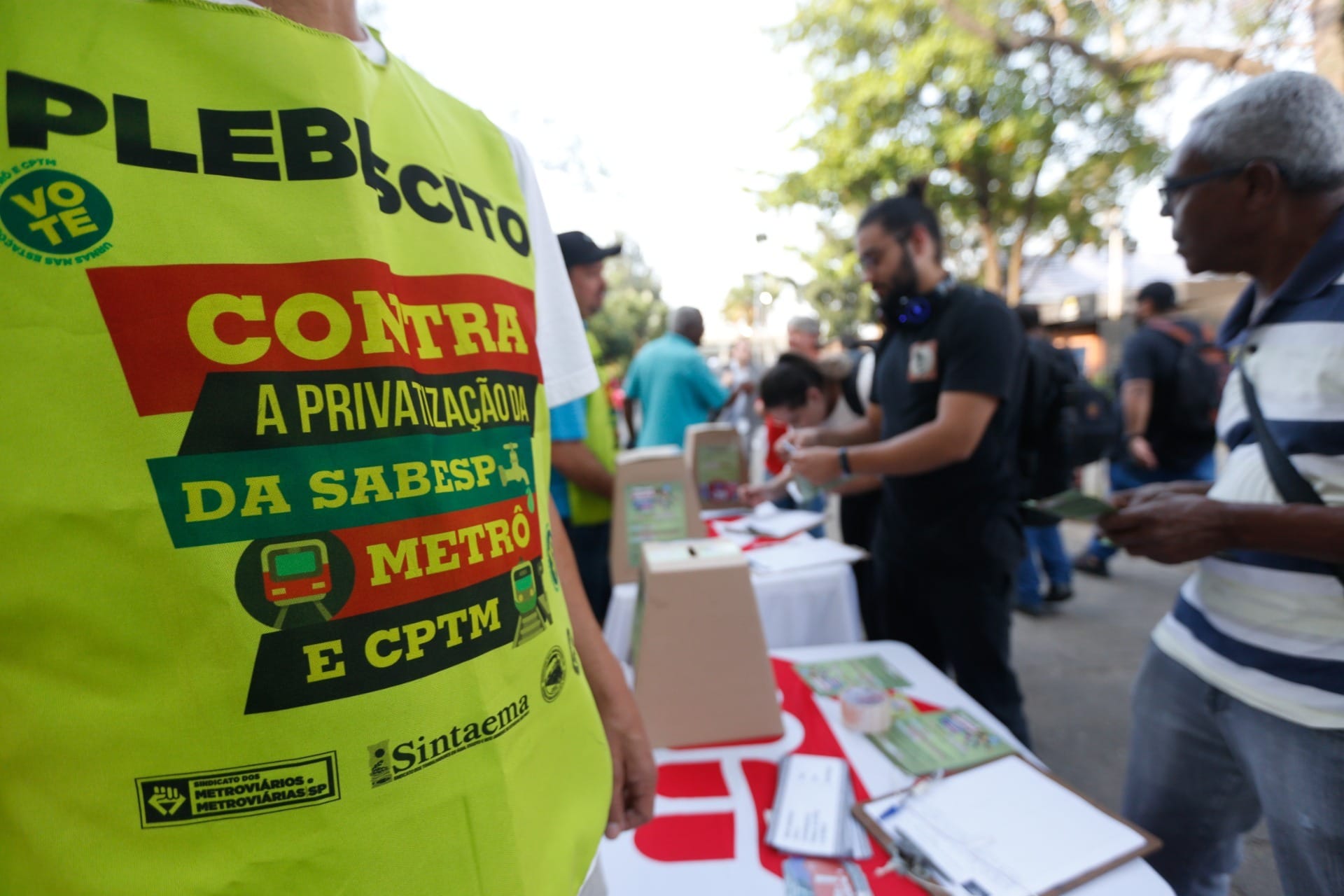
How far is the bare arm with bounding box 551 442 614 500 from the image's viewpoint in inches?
88.2

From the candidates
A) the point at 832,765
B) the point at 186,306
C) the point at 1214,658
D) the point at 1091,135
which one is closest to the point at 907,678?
the point at 832,765

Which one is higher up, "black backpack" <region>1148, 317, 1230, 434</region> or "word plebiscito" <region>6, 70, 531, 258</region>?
"word plebiscito" <region>6, 70, 531, 258</region>

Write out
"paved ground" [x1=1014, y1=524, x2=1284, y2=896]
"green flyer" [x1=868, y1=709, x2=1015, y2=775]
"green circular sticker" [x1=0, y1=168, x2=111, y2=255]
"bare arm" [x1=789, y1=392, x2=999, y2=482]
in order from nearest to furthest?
"green circular sticker" [x1=0, y1=168, x2=111, y2=255]
"green flyer" [x1=868, y1=709, x2=1015, y2=775]
"bare arm" [x1=789, y1=392, x2=999, y2=482]
"paved ground" [x1=1014, y1=524, x2=1284, y2=896]

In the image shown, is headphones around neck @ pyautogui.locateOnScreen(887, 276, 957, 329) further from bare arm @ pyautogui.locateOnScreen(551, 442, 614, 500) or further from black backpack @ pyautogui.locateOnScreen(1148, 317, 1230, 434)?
black backpack @ pyautogui.locateOnScreen(1148, 317, 1230, 434)

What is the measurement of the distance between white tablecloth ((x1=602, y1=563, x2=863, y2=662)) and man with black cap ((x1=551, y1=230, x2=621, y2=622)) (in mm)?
479

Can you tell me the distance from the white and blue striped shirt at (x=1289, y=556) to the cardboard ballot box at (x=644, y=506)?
1.39m

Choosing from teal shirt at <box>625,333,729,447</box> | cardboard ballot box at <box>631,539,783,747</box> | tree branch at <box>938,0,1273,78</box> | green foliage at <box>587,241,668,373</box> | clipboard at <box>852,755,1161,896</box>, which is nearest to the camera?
clipboard at <box>852,755,1161,896</box>

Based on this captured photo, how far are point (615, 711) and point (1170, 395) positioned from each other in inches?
160

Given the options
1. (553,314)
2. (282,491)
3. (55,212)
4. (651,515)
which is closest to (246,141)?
(55,212)

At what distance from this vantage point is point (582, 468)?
2293 mm

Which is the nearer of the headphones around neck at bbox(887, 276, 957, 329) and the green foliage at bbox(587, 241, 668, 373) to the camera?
the headphones around neck at bbox(887, 276, 957, 329)

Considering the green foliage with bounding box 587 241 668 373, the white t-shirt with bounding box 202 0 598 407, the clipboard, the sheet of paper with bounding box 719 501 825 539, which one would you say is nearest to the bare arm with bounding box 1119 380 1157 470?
the sheet of paper with bounding box 719 501 825 539

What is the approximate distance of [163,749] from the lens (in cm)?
40

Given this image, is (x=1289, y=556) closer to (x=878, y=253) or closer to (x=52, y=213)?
(x=878, y=253)
